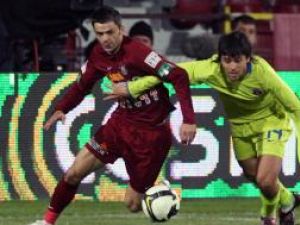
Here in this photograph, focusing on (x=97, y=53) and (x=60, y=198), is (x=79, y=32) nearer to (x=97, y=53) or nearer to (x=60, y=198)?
(x=97, y=53)

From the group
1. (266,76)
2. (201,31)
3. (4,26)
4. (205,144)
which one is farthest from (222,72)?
(201,31)

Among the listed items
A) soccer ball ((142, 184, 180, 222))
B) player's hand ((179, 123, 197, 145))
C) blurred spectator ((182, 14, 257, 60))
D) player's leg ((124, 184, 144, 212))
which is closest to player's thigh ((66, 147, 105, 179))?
player's leg ((124, 184, 144, 212))

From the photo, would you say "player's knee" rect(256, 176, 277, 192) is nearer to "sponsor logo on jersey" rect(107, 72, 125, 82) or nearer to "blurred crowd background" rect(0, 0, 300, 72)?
"sponsor logo on jersey" rect(107, 72, 125, 82)

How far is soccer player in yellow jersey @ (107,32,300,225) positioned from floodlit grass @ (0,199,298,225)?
776 mm

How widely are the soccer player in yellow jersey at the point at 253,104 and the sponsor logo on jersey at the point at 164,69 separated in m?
0.09

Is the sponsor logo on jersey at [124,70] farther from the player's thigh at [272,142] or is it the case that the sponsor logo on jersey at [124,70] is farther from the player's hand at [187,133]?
the player's thigh at [272,142]

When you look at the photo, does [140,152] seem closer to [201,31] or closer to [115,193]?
[115,193]

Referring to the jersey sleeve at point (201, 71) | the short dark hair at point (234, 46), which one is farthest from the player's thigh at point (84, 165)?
the short dark hair at point (234, 46)

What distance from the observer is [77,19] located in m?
15.7

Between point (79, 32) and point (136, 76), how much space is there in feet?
22.4

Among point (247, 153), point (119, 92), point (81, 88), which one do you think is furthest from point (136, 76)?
point (247, 153)

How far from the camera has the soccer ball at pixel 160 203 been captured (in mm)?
A: 9352

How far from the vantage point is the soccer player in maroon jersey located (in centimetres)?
957

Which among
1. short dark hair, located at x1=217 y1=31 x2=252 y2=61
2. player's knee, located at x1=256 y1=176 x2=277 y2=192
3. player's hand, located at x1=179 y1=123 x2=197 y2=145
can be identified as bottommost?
player's knee, located at x1=256 y1=176 x2=277 y2=192
